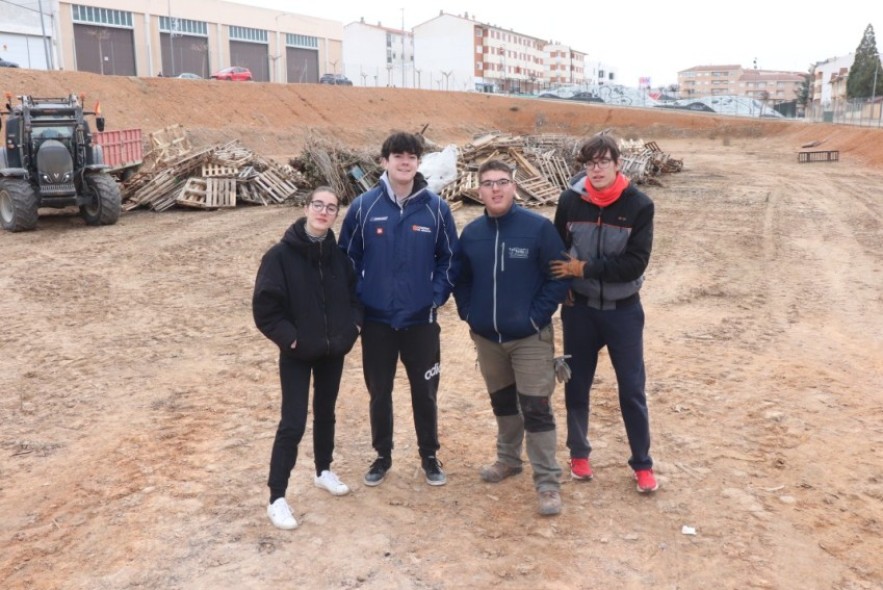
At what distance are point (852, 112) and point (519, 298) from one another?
43.3 metres

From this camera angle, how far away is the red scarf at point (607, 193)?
3.91 metres

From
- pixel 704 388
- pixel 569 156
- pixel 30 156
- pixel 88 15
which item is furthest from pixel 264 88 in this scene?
pixel 704 388

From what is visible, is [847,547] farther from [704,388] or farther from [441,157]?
[441,157]

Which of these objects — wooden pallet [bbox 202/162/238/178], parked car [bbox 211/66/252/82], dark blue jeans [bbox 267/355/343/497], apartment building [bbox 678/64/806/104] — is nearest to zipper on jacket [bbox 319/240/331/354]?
dark blue jeans [bbox 267/355/343/497]

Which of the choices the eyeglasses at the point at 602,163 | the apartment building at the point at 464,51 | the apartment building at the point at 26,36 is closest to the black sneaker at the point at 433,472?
the eyeglasses at the point at 602,163

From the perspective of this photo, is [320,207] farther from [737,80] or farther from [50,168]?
[737,80]

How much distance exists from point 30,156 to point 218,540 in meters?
12.4

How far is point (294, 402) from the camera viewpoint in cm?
384

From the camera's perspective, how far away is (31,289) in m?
9.56

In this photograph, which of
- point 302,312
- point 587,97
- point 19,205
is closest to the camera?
point 302,312

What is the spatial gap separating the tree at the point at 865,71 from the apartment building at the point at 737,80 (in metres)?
79.7

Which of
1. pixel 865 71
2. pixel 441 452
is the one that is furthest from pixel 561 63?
pixel 441 452

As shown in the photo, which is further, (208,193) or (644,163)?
(644,163)

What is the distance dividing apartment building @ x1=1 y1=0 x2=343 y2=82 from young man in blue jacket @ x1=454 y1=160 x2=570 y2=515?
51.6 metres
